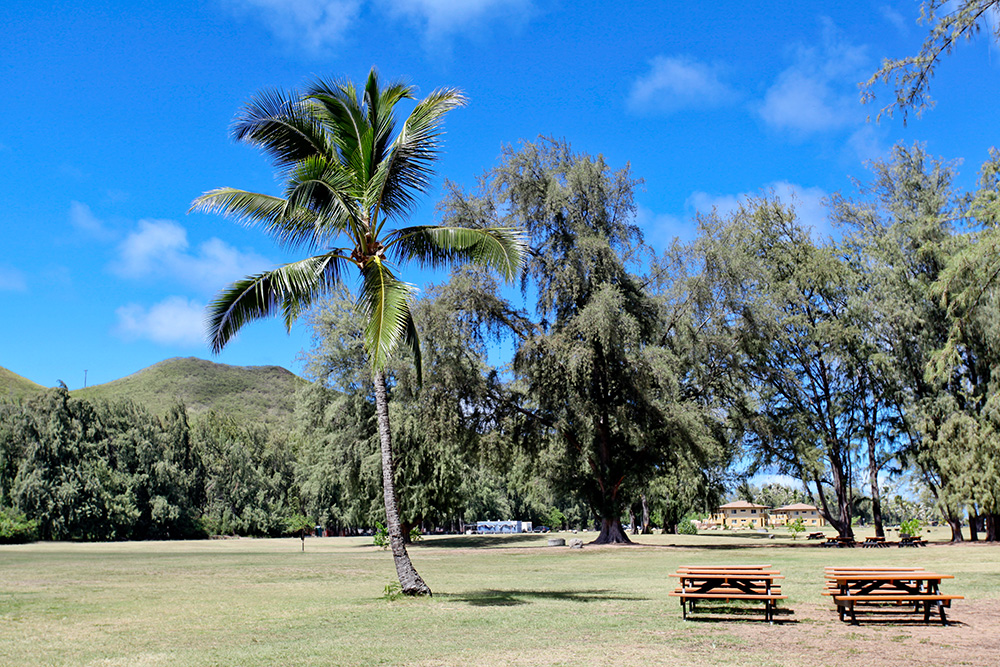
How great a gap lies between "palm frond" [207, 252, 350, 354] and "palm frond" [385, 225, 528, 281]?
140 centimetres

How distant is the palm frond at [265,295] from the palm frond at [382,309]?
0.89 meters

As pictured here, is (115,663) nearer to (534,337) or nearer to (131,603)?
(131,603)

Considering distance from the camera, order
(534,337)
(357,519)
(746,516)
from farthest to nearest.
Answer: (746,516) < (357,519) < (534,337)

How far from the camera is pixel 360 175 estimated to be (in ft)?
47.6

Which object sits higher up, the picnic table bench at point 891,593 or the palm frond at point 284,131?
the palm frond at point 284,131

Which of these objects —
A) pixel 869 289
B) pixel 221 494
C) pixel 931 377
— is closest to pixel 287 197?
pixel 931 377

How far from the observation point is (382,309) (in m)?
13.3

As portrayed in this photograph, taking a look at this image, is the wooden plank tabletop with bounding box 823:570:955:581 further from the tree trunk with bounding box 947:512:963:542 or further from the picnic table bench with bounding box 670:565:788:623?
the tree trunk with bounding box 947:512:963:542

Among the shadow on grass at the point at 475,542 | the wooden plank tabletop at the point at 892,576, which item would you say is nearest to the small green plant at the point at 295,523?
the shadow on grass at the point at 475,542

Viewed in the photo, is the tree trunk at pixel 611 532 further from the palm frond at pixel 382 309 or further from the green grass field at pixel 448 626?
the palm frond at pixel 382 309

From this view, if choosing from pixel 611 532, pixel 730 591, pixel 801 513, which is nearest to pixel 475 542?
pixel 611 532

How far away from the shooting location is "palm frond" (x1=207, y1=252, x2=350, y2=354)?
540 inches

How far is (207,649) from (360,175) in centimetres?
879

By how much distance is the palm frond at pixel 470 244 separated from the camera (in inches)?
569
